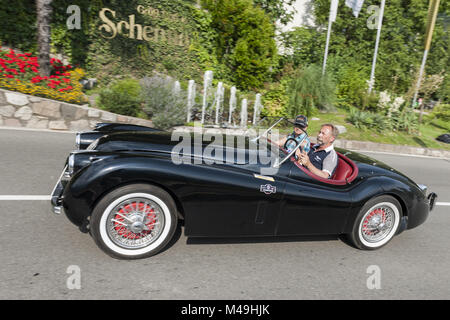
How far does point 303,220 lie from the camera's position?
3.74 meters

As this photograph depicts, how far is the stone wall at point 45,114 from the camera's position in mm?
8188

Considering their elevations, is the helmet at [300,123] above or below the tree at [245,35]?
below

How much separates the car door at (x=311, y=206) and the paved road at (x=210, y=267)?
0.32 meters

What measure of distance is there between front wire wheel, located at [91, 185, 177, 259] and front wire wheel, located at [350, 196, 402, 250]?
210cm

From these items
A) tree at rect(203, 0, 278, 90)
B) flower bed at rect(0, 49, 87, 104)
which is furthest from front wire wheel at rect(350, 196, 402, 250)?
tree at rect(203, 0, 278, 90)

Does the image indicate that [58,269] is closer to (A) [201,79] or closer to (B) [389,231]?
(B) [389,231]

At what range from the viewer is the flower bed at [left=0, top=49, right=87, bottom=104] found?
28.6 feet

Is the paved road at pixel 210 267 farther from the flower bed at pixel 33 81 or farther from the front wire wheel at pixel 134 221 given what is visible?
the flower bed at pixel 33 81

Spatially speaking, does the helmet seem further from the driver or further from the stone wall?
the stone wall

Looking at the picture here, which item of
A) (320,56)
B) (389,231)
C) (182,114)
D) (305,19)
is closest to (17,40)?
(182,114)

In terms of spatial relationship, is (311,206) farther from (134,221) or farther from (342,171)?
(134,221)

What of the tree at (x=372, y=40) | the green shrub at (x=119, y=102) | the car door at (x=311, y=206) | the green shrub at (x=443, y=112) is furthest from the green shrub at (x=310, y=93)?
the car door at (x=311, y=206)
